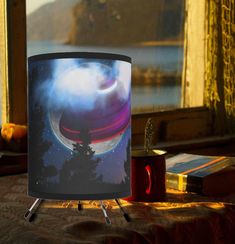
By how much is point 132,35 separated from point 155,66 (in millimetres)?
174

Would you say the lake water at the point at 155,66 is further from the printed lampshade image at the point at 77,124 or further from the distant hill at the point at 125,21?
the printed lampshade image at the point at 77,124

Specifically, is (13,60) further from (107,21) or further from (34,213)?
(34,213)

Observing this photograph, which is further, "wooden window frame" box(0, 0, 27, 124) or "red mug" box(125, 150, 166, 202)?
"wooden window frame" box(0, 0, 27, 124)

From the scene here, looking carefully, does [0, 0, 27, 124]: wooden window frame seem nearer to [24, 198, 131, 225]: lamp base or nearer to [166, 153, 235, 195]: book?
[166, 153, 235, 195]: book

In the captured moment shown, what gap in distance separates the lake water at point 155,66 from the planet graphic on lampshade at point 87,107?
1.08 meters

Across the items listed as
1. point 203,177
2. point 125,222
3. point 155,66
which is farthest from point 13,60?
point 125,222

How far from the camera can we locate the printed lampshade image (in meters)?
0.93

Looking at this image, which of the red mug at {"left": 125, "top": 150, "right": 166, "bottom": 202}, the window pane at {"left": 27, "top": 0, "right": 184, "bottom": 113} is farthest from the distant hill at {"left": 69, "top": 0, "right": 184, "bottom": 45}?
the red mug at {"left": 125, "top": 150, "right": 166, "bottom": 202}

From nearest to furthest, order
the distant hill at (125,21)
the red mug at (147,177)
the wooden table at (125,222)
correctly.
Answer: the wooden table at (125,222) → the red mug at (147,177) → the distant hill at (125,21)

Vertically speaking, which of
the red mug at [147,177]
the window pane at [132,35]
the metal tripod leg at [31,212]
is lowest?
the metal tripod leg at [31,212]

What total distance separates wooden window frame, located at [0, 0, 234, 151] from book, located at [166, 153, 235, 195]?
2.16ft

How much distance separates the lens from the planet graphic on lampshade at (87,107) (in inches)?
36.7

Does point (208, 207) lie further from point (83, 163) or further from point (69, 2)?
point (69, 2)

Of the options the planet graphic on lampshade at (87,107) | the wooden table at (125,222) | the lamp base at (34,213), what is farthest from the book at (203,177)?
the planet graphic on lampshade at (87,107)
